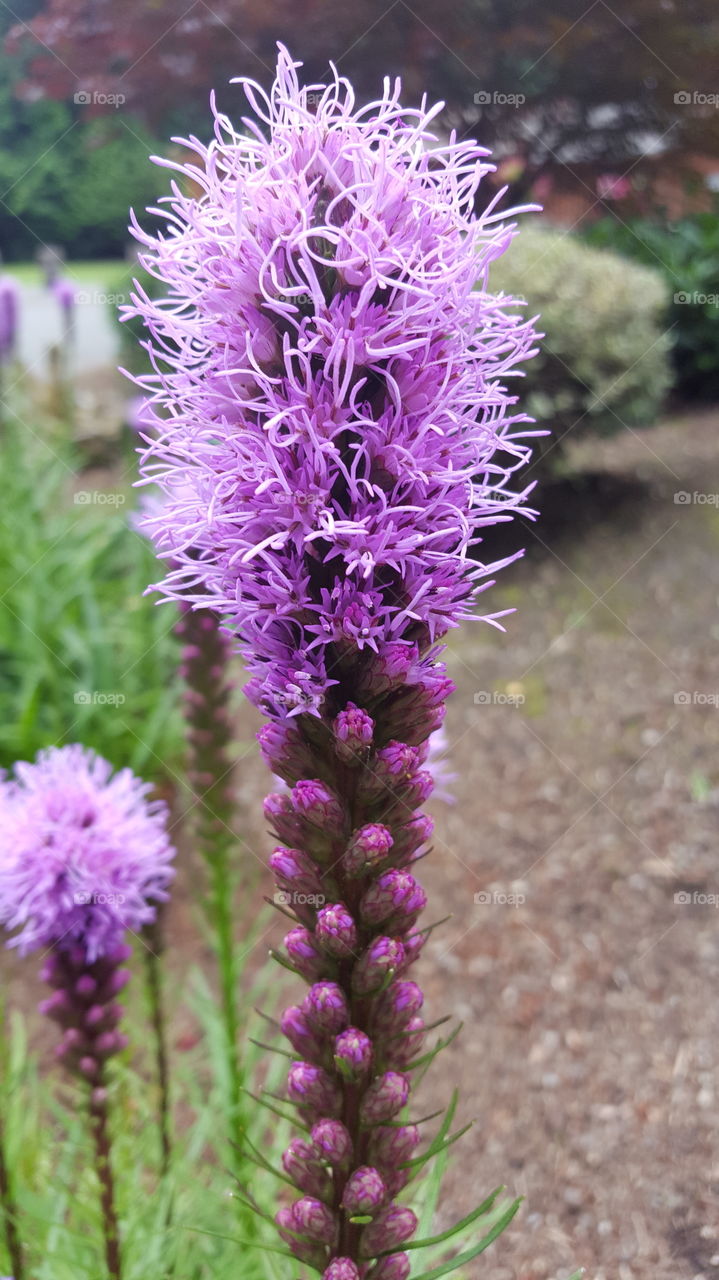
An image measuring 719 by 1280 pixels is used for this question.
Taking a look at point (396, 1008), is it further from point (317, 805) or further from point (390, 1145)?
point (317, 805)

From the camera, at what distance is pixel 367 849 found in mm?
1375

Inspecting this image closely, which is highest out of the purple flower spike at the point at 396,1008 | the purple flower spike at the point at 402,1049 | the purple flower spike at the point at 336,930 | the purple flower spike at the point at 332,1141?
the purple flower spike at the point at 336,930

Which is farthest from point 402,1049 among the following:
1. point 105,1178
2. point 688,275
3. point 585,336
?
point 688,275

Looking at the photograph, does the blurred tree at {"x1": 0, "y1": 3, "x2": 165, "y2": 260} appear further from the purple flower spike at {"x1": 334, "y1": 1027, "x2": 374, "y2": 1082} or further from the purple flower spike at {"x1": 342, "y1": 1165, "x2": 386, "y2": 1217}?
the purple flower spike at {"x1": 342, "y1": 1165, "x2": 386, "y2": 1217}

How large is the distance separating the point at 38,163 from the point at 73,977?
342 inches

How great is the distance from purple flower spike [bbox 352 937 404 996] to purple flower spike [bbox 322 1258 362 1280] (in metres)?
0.39

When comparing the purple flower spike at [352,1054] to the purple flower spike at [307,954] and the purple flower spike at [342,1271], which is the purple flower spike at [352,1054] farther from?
the purple flower spike at [342,1271]

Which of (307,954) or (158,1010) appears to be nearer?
(307,954)

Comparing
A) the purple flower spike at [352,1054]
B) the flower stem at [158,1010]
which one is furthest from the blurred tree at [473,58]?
the purple flower spike at [352,1054]

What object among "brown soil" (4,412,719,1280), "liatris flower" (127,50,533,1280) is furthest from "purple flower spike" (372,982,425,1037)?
"brown soil" (4,412,719,1280)

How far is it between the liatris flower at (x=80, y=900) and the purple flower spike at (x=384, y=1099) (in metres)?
0.91

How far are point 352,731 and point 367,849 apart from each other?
0.55 ft

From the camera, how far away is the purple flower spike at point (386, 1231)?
1476mm

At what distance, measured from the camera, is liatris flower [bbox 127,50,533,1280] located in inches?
51.4
